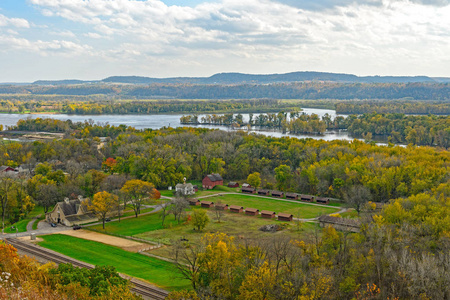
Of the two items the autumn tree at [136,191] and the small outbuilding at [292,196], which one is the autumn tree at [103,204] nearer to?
the autumn tree at [136,191]

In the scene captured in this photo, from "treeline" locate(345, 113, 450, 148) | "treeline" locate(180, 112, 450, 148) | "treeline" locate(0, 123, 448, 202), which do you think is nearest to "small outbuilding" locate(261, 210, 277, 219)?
"treeline" locate(0, 123, 448, 202)

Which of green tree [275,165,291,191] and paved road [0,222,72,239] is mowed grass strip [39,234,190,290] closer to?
paved road [0,222,72,239]

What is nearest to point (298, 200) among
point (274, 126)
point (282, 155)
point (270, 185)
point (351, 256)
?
point (270, 185)

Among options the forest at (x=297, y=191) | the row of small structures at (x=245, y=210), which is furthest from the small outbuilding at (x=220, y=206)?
the forest at (x=297, y=191)

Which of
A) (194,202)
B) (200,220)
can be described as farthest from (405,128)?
(200,220)

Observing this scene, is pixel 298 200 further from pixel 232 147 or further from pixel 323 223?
pixel 232 147
